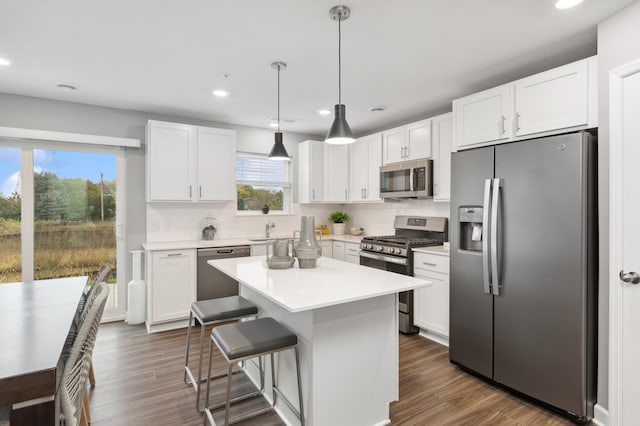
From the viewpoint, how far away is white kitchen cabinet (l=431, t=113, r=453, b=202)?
3605 mm

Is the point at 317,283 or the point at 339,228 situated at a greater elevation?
the point at 339,228

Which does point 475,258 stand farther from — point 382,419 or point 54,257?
point 54,257

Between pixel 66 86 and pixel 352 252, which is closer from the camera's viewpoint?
pixel 66 86

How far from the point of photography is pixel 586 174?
2135 millimetres

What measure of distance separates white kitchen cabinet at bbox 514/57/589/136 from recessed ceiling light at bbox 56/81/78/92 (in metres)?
3.95

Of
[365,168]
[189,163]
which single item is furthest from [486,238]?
[189,163]

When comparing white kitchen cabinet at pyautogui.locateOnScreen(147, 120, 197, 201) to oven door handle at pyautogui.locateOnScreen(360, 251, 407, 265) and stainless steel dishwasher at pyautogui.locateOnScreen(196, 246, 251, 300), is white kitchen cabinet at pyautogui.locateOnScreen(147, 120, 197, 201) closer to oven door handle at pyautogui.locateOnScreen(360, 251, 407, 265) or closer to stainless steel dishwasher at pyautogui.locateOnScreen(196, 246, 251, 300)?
stainless steel dishwasher at pyautogui.locateOnScreen(196, 246, 251, 300)

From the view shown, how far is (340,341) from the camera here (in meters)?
1.94

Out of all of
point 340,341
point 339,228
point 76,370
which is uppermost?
point 339,228

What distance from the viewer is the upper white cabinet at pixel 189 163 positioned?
3936mm

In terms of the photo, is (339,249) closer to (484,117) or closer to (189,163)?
(189,163)

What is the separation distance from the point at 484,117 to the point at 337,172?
249 centimetres

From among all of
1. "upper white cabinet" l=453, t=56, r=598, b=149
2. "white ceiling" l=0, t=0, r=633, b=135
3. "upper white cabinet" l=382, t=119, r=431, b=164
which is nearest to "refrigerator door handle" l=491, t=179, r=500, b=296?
"upper white cabinet" l=453, t=56, r=598, b=149

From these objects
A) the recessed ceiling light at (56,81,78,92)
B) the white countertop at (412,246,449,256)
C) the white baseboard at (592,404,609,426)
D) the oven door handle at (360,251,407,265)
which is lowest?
the white baseboard at (592,404,609,426)
